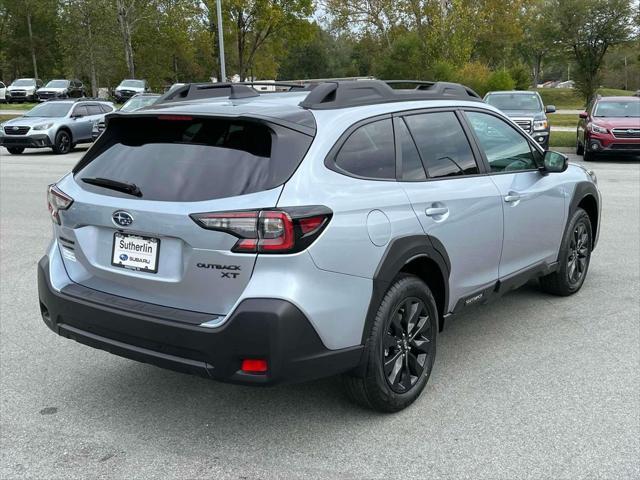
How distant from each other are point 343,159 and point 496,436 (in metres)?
1.59

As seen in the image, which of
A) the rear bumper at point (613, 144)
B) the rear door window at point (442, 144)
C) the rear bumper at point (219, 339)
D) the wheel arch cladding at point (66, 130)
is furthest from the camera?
the wheel arch cladding at point (66, 130)

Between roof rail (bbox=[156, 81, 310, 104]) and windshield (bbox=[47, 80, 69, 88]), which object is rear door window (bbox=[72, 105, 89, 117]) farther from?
windshield (bbox=[47, 80, 69, 88])

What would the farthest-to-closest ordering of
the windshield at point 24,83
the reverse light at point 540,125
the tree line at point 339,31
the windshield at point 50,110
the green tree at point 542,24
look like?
the windshield at point 24,83
the green tree at point 542,24
the tree line at point 339,31
the windshield at point 50,110
the reverse light at point 540,125

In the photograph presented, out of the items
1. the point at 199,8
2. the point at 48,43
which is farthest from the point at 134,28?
the point at 48,43

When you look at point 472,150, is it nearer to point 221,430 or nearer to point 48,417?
point 221,430

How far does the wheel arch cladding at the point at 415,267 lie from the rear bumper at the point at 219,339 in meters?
0.32

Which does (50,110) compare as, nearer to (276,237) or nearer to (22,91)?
(276,237)

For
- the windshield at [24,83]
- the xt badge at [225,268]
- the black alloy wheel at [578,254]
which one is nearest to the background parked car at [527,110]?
the black alloy wheel at [578,254]

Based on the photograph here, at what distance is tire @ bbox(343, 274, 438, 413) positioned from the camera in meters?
3.50

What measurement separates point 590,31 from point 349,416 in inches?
1903

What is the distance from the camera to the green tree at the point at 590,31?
44688 mm

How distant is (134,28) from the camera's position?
49875mm

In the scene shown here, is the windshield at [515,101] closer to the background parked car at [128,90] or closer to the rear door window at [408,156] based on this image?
the rear door window at [408,156]

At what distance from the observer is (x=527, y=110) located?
732 inches
